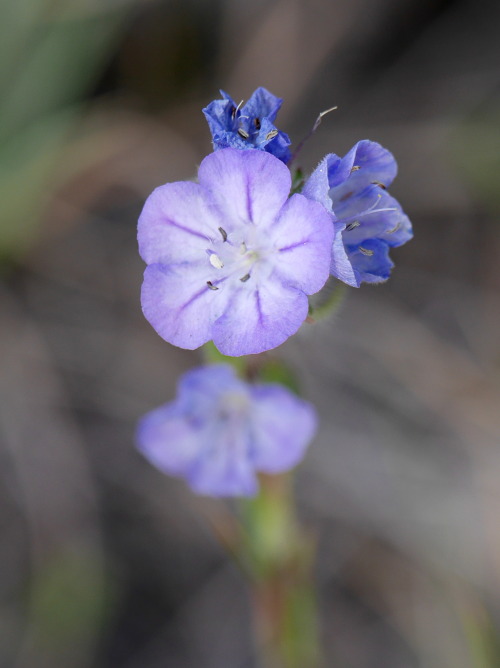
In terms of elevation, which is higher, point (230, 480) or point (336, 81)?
point (336, 81)

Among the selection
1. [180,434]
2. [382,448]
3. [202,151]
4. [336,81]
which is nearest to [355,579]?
[382,448]

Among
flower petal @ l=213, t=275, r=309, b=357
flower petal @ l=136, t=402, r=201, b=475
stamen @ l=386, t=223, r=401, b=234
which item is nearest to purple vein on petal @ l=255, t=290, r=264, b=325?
flower petal @ l=213, t=275, r=309, b=357

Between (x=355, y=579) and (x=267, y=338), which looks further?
(x=355, y=579)

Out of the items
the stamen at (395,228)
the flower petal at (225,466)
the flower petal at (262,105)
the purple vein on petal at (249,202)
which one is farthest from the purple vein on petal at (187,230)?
the flower petal at (225,466)

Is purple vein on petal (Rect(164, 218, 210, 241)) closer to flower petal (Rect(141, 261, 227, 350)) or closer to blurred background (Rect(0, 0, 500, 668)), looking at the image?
flower petal (Rect(141, 261, 227, 350))

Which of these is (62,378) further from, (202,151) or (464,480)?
(464,480)

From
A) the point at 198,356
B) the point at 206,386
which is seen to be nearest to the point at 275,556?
the point at 206,386

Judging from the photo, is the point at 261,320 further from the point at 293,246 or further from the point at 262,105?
the point at 262,105
